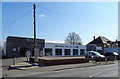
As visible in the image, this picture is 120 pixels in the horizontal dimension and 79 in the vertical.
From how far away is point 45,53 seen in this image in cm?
4819

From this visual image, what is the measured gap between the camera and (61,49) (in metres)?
52.7

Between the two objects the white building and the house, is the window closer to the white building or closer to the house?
the white building

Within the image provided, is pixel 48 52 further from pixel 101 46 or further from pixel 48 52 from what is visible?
pixel 101 46

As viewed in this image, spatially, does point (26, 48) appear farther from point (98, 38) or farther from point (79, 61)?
point (98, 38)

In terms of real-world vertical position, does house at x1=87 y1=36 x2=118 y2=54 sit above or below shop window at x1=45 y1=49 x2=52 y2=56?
above

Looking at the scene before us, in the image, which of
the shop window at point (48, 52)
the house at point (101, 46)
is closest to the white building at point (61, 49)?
the shop window at point (48, 52)

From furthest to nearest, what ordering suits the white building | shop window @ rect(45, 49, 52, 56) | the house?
the house < the white building < shop window @ rect(45, 49, 52, 56)

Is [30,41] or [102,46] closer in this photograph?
[30,41]

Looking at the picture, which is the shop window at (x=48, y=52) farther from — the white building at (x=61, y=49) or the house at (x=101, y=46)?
the house at (x=101, y=46)

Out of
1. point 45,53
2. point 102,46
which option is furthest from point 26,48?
point 102,46

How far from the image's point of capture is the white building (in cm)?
4893

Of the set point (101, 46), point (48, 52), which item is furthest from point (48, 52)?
point (101, 46)

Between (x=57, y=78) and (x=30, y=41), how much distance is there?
3437 cm

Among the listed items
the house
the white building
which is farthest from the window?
the house
